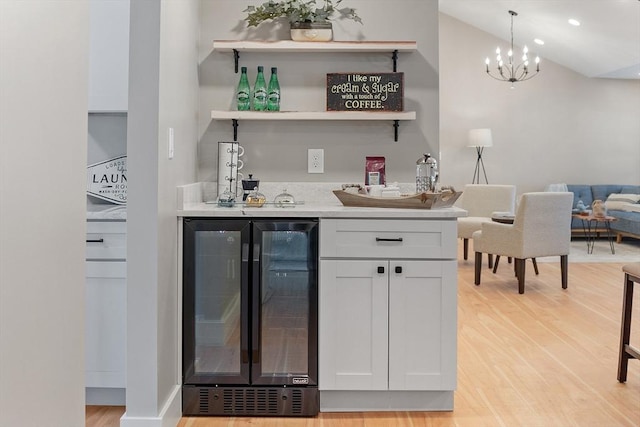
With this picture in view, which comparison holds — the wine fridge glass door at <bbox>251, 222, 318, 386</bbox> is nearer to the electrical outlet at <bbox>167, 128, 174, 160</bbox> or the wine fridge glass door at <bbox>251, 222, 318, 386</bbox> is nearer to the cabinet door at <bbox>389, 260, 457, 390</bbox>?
the cabinet door at <bbox>389, 260, 457, 390</bbox>

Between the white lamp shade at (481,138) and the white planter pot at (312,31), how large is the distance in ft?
21.3

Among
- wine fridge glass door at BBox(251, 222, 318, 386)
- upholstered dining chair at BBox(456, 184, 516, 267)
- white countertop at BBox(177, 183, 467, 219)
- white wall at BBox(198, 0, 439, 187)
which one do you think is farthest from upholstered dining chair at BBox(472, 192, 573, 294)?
wine fridge glass door at BBox(251, 222, 318, 386)

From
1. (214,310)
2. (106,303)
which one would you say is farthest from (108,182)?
(214,310)

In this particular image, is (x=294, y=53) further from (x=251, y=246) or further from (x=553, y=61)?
(x=553, y=61)

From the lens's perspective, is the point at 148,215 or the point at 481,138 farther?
the point at 481,138

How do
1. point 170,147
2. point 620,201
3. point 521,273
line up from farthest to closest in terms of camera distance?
point 620,201
point 521,273
point 170,147

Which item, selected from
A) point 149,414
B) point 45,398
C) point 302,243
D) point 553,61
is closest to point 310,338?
point 302,243

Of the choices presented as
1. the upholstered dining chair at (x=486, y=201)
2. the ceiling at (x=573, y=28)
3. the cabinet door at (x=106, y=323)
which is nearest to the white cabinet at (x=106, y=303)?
the cabinet door at (x=106, y=323)

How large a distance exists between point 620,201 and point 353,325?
764 cm

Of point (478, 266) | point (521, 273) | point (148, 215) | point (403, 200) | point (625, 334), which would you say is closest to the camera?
point (148, 215)

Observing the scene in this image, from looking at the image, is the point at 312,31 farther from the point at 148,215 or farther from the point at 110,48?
the point at 148,215

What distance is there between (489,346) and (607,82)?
750 cm

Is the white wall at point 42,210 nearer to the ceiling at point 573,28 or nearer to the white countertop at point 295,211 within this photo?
the white countertop at point 295,211

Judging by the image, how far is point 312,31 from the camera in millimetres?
2844
